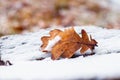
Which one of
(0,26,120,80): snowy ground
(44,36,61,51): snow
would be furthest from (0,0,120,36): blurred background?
(44,36,61,51): snow

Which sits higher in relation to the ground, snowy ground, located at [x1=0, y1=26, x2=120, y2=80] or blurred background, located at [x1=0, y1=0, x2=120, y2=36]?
blurred background, located at [x1=0, y1=0, x2=120, y2=36]

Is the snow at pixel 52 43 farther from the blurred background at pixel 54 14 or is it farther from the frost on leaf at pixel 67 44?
the blurred background at pixel 54 14

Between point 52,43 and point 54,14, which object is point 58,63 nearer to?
point 52,43

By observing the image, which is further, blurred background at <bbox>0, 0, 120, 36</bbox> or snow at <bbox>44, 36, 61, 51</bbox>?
blurred background at <bbox>0, 0, 120, 36</bbox>

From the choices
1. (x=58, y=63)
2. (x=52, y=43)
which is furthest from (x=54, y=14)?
(x=58, y=63)

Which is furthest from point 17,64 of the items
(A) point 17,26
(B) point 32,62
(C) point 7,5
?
(C) point 7,5

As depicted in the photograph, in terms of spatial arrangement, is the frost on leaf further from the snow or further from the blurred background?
the blurred background

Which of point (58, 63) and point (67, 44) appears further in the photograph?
point (67, 44)
